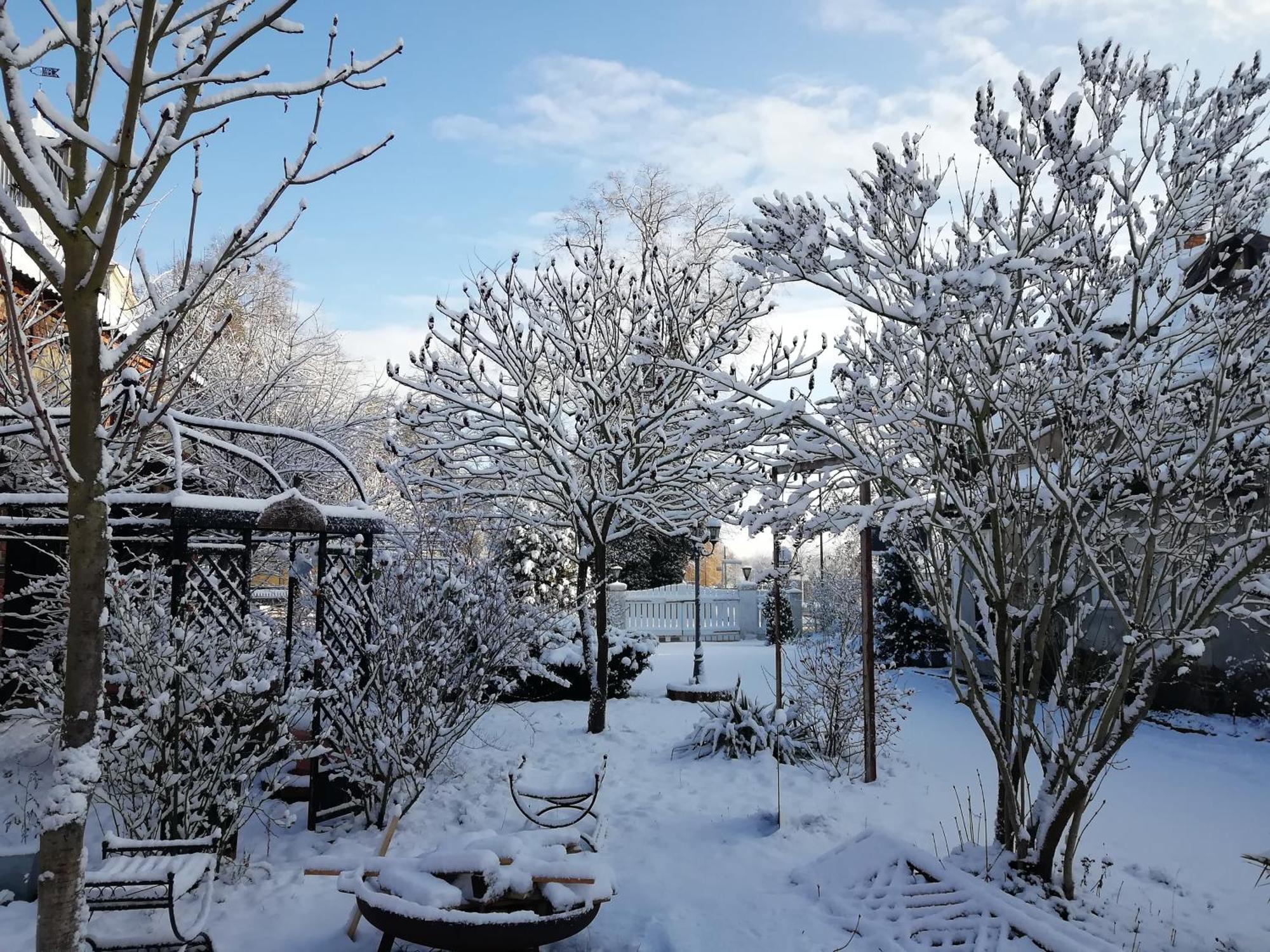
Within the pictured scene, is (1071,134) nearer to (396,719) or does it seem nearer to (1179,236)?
(1179,236)

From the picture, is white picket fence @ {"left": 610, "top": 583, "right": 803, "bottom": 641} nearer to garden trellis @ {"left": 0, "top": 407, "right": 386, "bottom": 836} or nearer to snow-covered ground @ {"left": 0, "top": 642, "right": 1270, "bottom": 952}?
snow-covered ground @ {"left": 0, "top": 642, "right": 1270, "bottom": 952}

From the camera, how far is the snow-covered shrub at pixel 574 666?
434 inches

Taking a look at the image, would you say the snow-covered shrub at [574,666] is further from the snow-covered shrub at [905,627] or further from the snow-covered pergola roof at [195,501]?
the snow-covered pergola roof at [195,501]

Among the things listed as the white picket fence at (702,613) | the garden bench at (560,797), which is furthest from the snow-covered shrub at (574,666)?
the white picket fence at (702,613)

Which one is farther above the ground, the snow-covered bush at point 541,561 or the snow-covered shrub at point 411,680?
the snow-covered bush at point 541,561

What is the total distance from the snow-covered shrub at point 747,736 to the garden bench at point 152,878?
4.96 meters

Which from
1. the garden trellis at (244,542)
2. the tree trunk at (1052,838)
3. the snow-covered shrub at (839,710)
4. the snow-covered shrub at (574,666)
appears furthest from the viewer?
the snow-covered shrub at (574,666)

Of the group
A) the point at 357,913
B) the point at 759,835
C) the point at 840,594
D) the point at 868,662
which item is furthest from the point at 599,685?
the point at 840,594

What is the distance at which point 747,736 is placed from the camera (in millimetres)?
8359

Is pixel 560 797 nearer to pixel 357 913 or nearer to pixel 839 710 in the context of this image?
pixel 357 913

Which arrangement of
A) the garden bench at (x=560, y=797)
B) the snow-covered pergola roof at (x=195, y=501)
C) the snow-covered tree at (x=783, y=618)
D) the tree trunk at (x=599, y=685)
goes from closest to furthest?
the snow-covered pergola roof at (x=195, y=501) < the garden bench at (x=560, y=797) < the tree trunk at (x=599, y=685) < the snow-covered tree at (x=783, y=618)

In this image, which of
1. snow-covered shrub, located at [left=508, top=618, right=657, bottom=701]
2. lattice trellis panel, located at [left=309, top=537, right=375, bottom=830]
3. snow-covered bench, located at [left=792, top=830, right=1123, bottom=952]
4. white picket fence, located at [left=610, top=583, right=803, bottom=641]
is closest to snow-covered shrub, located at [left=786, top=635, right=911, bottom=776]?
snow-covered bench, located at [left=792, top=830, right=1123, bottom=952]

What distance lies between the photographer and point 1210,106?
458cm

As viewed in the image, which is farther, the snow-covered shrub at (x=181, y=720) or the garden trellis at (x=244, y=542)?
the garden trellis at (x=244, y=542)
